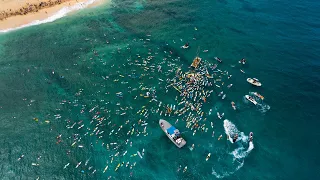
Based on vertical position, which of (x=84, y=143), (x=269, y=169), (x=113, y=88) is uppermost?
(x=113, y=88)

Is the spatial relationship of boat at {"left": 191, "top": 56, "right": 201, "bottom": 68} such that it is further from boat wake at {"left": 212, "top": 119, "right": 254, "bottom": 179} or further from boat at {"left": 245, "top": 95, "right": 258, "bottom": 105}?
boat wake at {"left": 212, "top": 119, "right": 254, "bottom": 179}

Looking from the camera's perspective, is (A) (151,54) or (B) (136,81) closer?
(B) (136,81)

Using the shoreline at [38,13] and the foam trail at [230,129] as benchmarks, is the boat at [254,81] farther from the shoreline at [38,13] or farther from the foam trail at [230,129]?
the shoreline at [38,13]

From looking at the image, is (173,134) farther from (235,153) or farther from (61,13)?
(61,13)

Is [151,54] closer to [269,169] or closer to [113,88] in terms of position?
[113,88]

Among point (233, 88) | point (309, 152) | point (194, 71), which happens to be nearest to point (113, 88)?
point (194, 71)

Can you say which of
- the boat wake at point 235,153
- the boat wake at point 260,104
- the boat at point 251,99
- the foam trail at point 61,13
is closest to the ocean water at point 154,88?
the boat wake at point 235,153
